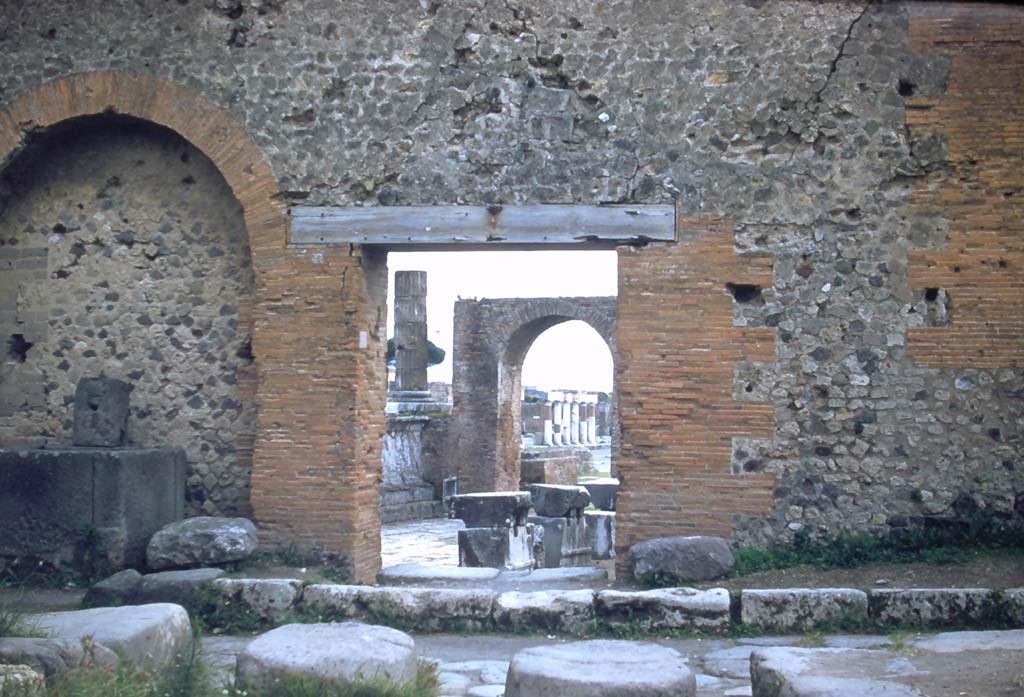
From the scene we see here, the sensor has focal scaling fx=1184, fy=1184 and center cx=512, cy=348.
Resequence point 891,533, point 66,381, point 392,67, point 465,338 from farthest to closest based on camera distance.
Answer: point 465,338 < point 66,381 < point 392,67 < point 891,533

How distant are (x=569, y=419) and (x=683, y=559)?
23.1 metres

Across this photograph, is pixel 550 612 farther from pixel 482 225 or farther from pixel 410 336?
pixel 410 336

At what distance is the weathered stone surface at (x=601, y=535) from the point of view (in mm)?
13922

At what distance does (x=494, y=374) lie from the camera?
71.5ft

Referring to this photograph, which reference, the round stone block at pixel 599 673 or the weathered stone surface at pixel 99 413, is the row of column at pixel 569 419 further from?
the round stone block at pixel 599 673

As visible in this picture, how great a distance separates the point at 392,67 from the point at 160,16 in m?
1.95

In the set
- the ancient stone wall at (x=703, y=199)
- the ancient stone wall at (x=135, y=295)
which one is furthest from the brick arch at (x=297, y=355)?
the ancient stone wall at (x=135, y=295)

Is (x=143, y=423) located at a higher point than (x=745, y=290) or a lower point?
lower

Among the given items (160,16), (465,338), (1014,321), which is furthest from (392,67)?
(465,338)

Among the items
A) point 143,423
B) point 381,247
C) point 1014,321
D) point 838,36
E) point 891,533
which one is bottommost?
point 891,533

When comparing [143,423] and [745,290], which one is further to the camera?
[143,423]

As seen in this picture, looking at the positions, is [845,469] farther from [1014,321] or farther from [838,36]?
[838,36]

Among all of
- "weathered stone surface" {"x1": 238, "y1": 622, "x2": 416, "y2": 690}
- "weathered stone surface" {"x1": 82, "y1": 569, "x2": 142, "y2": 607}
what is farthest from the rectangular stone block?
"weathered stone surface" {"x1": 238, "y1": 622, "x2": 416, "y2": 690}

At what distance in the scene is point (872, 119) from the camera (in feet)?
28.8
